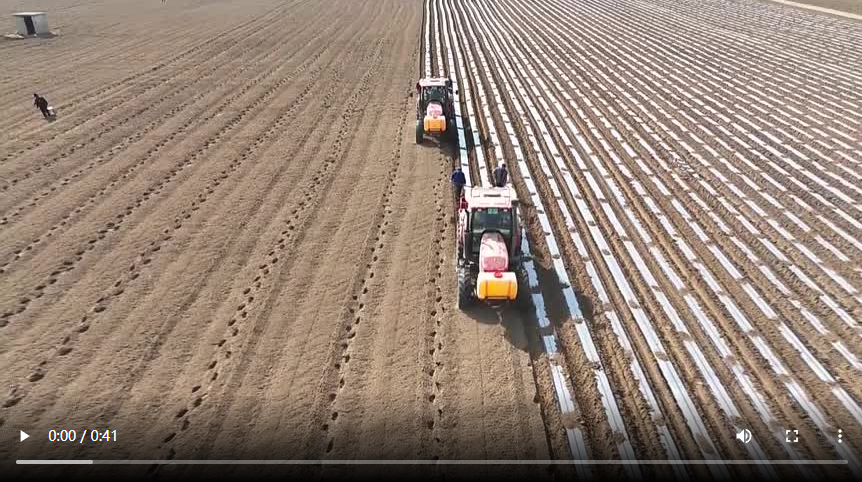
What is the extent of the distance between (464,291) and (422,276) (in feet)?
4.70

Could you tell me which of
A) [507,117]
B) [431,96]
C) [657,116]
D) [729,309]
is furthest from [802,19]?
[729,309]

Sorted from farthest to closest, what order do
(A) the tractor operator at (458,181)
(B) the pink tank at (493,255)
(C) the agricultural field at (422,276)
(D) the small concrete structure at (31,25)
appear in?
1. (D) the small concrete structure at (31,25)
2. (A) the tractor operator at (458,181)
3. (B) the pink tank at (493,255)
4. (C) the agricultural field at (422,276)

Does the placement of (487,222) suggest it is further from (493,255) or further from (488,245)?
(493,255)

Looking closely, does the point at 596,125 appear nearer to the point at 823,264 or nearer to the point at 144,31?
the point at 823,264

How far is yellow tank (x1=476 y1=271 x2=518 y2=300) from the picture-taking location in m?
9.12

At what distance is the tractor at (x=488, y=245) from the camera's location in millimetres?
9570

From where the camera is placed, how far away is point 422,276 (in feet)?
35.6

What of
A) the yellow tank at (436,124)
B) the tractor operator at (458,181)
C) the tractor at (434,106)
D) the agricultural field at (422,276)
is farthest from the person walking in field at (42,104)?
the tractor operator at (458,181)

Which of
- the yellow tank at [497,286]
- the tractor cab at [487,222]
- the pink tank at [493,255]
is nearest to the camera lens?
the yellow tank at [497,286]

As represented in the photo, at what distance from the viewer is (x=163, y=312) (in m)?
9.80

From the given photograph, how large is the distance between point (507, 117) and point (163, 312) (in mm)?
14186
